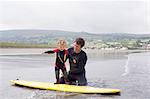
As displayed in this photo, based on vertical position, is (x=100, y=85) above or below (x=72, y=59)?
below

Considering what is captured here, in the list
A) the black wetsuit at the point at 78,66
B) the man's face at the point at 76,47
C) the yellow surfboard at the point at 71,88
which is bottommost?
the yellow surfboard at the point at 71,88

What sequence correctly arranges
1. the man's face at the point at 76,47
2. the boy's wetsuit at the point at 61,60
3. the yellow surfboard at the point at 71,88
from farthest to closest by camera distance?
the boy's wetsuit at the point at 61,60, the man's face at the point at 76,47, the yellow surfboard at the point at 71,88

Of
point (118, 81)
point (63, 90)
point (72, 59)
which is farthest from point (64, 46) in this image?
point (118, 81)

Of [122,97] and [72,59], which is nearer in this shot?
[122,97]

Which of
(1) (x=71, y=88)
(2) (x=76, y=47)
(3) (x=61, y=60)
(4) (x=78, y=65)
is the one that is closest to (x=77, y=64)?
(4) (x=78, y=65)

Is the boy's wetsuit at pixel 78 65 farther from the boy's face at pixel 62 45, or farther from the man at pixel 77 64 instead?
the boy's face at pixel 62 45

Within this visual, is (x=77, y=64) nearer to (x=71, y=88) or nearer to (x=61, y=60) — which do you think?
(x=61, y=60)

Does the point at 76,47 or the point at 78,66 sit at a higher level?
the point at 76,47

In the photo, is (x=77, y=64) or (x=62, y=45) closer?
(x=77, y=64)

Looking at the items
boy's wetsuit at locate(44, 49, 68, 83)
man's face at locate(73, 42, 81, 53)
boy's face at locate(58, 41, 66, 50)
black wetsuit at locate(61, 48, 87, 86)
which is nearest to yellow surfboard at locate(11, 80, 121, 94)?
black wetsuit at locate(61, 48, 87, 86)

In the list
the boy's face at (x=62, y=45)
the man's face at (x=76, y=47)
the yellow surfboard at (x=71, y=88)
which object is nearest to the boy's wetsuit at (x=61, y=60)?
the boy's face at (x=62, y=45)

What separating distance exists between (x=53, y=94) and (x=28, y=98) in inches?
43.6

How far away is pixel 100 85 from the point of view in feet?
48.8

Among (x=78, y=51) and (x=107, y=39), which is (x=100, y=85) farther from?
(x=107, y=39)
